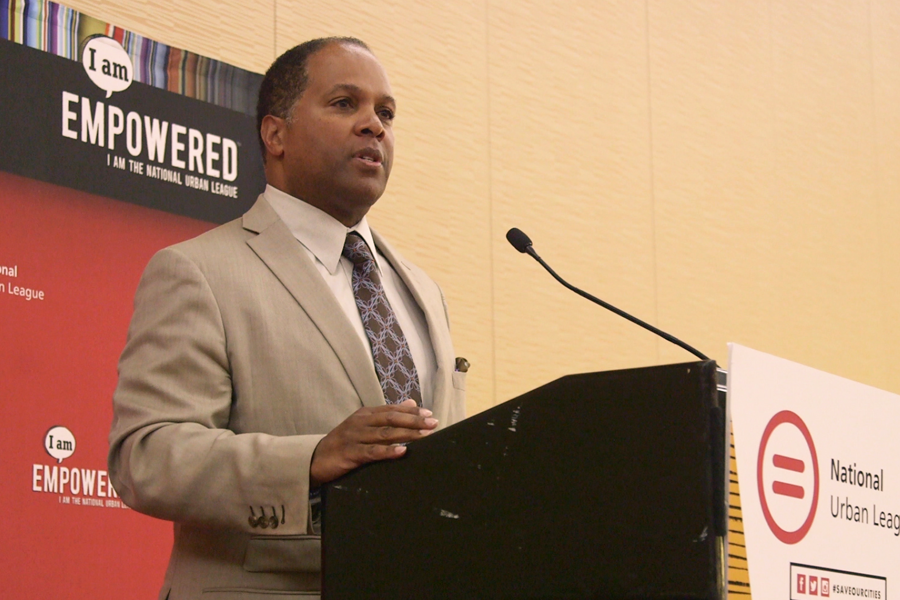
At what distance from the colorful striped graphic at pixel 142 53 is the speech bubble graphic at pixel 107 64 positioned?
2cm

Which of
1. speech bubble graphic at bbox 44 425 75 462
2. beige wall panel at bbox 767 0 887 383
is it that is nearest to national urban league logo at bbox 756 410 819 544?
speech bubble graphic at bbox 44 425 75 462

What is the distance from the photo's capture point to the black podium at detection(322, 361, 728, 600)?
1.12 m

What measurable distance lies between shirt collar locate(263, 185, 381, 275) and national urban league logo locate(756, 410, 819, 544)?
795 millimetres

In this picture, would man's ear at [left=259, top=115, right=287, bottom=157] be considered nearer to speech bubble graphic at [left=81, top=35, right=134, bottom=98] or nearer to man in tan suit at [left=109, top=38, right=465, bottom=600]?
man in tan suit at [left=109, top=38, right=465, bottom=600]

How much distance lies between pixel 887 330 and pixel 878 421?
14.2 feet

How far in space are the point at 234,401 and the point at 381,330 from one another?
10.6 inches

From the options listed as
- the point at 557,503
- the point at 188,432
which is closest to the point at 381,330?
the point at 188,432

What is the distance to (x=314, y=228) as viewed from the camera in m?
1.91

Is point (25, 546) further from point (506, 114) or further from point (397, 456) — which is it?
point (506, 114)

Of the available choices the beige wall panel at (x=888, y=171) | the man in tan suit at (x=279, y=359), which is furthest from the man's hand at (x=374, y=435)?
the beige wall panel at (x=888, y=171)

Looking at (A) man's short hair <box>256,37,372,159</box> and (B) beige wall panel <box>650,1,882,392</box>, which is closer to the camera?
(A) man's short hair <box>256,37,372,159</box>

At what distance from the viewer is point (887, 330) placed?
5.70 meters

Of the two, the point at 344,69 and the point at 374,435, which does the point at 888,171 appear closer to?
the point at 344,69

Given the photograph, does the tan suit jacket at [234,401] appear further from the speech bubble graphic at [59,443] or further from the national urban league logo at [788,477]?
the speech bubble graphic at [59,443]
